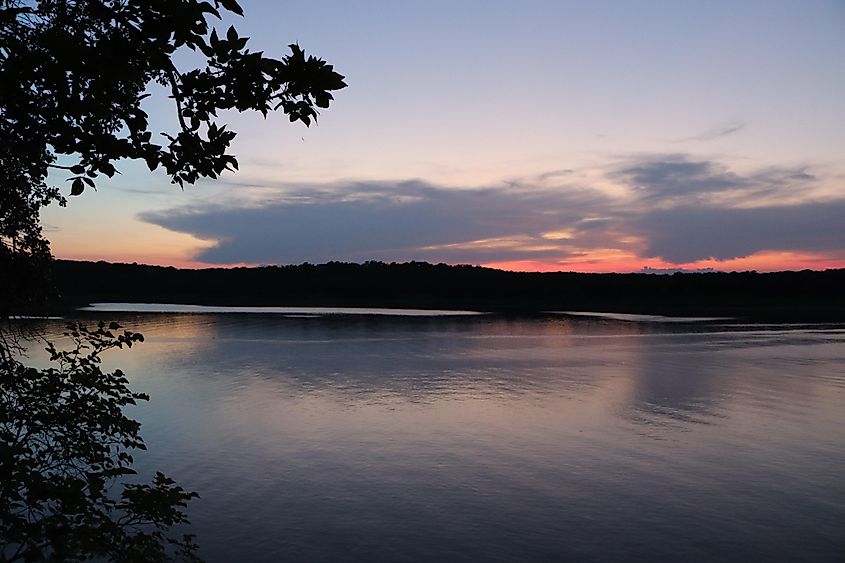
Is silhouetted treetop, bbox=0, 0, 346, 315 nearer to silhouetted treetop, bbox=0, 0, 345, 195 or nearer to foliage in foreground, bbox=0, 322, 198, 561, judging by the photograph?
silhouetted treetop, bbox=0, 0, 345, 195

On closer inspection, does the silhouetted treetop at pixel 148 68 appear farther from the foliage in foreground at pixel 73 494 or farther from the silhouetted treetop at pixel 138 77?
the foliage in foreground at pixel 73 494

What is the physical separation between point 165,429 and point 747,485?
1452cm

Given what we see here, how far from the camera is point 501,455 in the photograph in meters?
16.8

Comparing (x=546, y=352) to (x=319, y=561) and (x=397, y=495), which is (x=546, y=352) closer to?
(x=397, y=495)

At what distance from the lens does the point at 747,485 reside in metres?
14.5

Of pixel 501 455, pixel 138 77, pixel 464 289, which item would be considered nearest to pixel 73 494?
pixel 138 77

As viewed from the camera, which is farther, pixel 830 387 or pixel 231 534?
pixel 830 387

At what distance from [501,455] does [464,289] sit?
12485 centimetres

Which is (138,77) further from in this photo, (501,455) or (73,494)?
(501,455)

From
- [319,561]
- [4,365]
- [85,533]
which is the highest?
[4,365]

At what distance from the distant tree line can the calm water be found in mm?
76217

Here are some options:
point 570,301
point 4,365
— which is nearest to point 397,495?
point 4,365

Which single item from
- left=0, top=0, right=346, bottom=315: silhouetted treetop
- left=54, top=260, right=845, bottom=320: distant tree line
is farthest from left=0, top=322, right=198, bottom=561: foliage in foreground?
left=54, top=260, right=845, bottom=320: distant tree line

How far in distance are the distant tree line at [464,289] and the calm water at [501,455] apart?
76.2 metres
